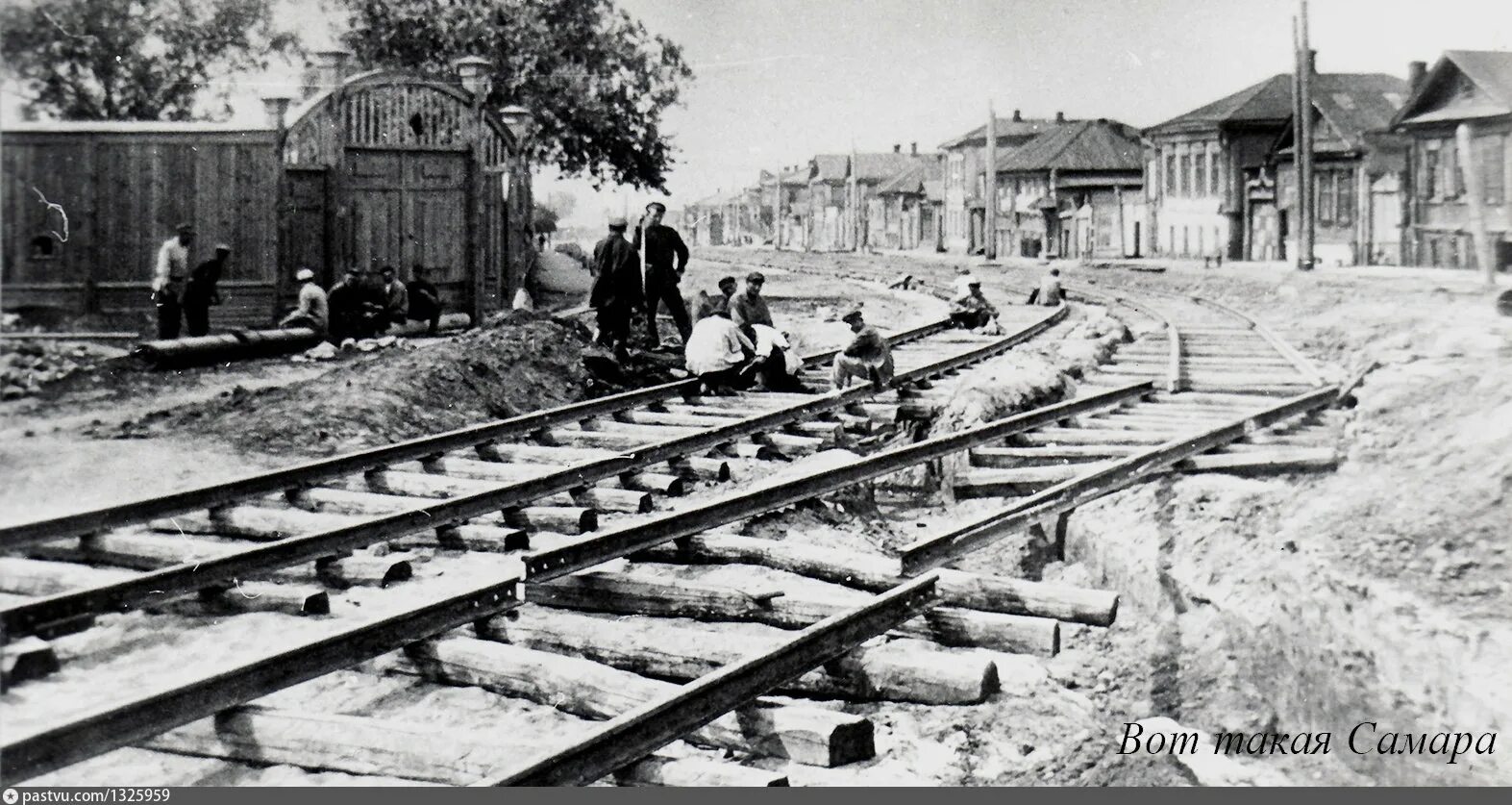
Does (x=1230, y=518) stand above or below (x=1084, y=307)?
below

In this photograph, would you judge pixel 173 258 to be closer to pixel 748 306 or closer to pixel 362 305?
pixel 362 305

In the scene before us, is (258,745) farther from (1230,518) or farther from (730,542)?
(1230,518)

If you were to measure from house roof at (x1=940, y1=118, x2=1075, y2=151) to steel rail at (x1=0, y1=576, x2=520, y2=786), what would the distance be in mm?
50966

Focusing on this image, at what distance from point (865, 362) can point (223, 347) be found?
4.89m

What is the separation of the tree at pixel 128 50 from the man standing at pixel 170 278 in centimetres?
137

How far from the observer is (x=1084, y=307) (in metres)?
22.2

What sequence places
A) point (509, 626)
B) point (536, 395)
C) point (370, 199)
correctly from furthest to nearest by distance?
1. point (370, 199)
2. point (536, 395)
3. point (509, 626)

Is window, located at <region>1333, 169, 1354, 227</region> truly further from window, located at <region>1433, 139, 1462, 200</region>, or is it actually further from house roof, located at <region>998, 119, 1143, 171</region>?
house roof, located at <region>998, 119, 1143, 171</region>

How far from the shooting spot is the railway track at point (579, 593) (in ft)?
12.5

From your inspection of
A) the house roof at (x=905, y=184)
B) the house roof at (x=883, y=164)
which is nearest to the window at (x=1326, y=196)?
the house roof at (x=883, y=164)

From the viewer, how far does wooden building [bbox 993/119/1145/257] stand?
152 ft

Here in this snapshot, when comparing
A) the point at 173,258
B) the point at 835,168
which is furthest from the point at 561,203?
the point at 835,168

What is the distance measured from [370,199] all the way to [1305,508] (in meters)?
10.00

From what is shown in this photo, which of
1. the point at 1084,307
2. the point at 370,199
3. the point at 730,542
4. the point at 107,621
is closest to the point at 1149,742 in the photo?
the point at 730,542
